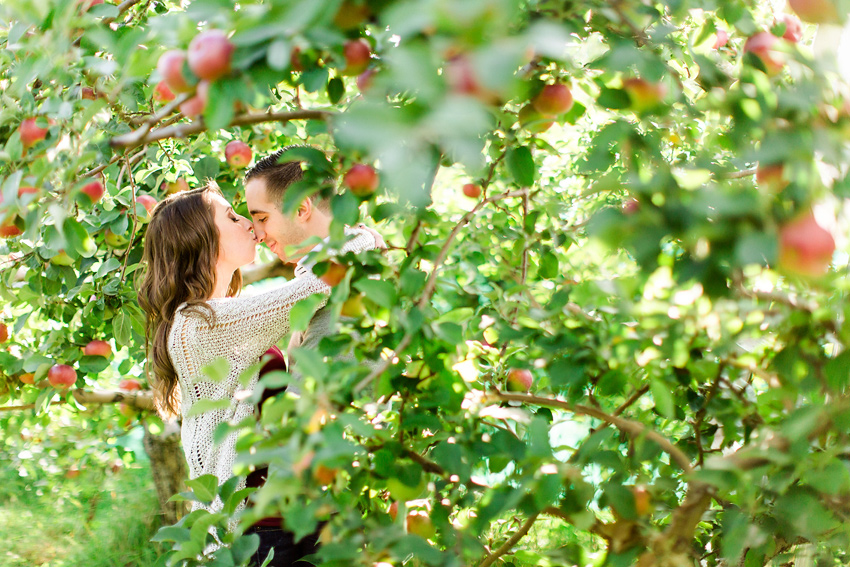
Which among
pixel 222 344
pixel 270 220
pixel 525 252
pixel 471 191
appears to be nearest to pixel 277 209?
pixel 270 220

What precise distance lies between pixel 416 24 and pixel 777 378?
0.63 meters

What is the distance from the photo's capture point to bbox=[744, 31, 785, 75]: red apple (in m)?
0.75

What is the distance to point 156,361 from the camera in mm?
1803

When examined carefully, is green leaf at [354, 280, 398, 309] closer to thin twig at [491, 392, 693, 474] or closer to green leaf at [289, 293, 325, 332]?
green leaf at [289, 293, 325, 332]

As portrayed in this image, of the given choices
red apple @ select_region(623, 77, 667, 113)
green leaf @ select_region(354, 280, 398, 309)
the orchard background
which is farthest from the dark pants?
red apple @ select_region(623, 77, 667, 113)

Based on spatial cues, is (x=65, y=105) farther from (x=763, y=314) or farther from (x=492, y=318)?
(x=763, y=314)

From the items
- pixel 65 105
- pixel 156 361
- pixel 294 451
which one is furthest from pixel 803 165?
pixel 156 361

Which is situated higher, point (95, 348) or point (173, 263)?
point (173, 263)

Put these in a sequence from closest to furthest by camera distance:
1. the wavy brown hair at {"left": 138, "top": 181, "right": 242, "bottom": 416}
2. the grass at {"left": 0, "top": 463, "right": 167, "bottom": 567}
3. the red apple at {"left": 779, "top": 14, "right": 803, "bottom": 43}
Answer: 1. the red apple at {"left": 779, "top": 14, "right": 803, "bottom": 43}
2. the wavy brown hair at {"left": 138, "top": 181, "right": 242, "bottom": 416}
3. the grass at {"left": 0, "top": 463, "right": 167, "bottom": 567}

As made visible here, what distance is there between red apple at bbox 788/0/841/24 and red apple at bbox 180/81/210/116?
0.59 m

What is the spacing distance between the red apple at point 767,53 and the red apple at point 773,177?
0.16m

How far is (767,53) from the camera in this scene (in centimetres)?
78

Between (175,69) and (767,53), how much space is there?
2.09 feet

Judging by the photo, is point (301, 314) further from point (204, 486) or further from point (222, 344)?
point (222, 344)
